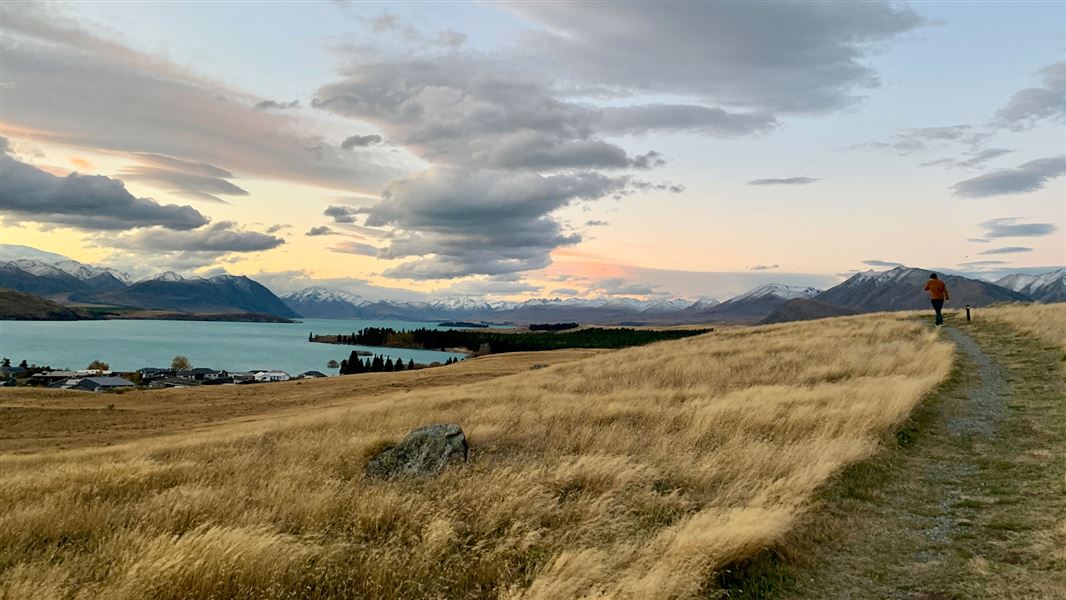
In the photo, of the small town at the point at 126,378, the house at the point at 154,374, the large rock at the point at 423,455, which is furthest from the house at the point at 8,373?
the large rock at the point at 423,455

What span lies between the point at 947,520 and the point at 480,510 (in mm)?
6168

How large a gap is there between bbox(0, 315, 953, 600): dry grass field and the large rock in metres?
0.39

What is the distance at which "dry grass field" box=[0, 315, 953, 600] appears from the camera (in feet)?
19.0

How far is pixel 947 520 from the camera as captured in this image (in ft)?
25.7

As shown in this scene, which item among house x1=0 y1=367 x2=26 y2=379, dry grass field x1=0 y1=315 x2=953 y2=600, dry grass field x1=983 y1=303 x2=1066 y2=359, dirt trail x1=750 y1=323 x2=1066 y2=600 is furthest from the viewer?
house x1=0 y1=367 x2=26 y2=379

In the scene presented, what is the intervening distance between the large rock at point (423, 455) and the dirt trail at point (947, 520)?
229 inches

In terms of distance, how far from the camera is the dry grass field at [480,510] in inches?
228

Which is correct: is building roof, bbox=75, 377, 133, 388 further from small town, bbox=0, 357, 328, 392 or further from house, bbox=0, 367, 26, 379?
house, bbox=0, 367, 26, 379

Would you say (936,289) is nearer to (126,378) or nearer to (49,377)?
(126,378)

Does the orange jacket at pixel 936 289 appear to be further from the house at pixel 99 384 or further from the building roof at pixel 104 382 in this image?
the building roof at pixel 104 382

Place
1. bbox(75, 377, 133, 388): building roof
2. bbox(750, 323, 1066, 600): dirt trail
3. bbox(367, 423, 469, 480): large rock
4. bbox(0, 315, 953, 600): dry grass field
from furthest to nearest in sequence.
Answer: bbox(75, 377, 133, 388): building roof
bbox(367, 423, 469, 480): large rock
bbox(750, 323, 1066, 600): dirt trail
bbox(0, 315, 953, 600): dry grass field

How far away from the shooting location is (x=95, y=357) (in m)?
175

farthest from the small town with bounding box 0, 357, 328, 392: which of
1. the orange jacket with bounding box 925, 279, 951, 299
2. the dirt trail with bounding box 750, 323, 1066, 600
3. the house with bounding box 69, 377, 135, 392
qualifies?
the dirt trail with bounding box 750, 323, 1066, 600

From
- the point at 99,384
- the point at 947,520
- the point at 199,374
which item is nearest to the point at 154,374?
the point at 199,374
